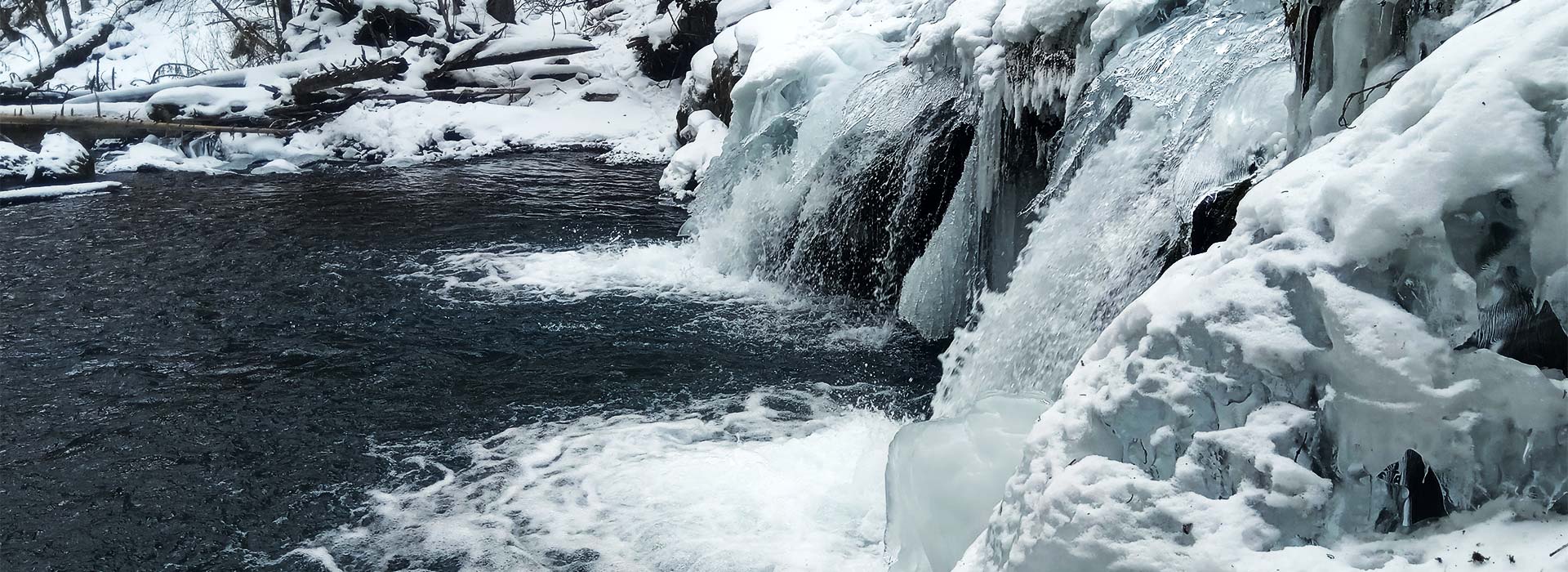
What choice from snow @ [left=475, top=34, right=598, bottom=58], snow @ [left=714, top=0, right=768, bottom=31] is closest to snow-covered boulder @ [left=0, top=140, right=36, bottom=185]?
snow @ [left=475, top=34, right=598, bottom=58]

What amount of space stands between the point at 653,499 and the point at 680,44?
12412mm

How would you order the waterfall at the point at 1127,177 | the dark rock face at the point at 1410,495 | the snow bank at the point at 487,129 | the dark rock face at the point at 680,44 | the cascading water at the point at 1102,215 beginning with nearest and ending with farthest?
the dark rock face at the point at 1410,495, the cascading water at the point at 1102,215, the waterfall at the point at 1127,177, the snow bank at the point at 487,129, the dark rock face at the point at 680,44

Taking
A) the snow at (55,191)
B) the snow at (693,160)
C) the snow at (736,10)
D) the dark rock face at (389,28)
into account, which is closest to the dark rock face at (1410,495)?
the snow at (693,160)

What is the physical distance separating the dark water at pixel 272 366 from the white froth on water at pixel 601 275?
0.23 meters

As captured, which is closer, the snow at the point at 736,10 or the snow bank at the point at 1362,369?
the snow bank at the point at 1362,369

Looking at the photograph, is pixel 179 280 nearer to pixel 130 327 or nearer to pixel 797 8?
pixel 130 327

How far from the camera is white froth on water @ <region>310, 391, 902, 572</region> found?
4250 millimetres

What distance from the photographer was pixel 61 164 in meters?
12.8

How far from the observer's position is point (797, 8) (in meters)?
9.95

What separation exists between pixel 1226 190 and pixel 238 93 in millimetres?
14929

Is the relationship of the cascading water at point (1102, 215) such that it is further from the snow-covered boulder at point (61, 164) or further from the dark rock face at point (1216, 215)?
the snow-covered boulder at point (61, 164)

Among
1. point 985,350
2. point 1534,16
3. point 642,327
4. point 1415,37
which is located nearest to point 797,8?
point 642,327

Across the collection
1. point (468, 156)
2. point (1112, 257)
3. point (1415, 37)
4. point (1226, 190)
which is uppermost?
point (1415, 37)

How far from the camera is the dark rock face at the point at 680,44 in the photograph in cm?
1560
